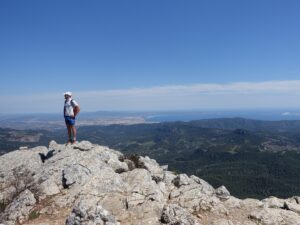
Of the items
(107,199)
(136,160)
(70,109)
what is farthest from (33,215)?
(136,160)

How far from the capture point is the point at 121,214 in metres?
21.2

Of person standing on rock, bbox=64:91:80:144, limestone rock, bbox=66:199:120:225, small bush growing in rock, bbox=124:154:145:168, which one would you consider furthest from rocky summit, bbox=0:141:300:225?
person standing on rock, bbox=64:91:80:144

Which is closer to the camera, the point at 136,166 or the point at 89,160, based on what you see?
the point at 89,160

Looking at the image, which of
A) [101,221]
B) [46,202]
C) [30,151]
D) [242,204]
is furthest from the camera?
[30,151]

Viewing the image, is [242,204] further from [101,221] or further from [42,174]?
[42,174]

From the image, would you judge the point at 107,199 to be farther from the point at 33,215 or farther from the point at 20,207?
the point at 20,207

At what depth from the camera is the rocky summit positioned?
2075 cm

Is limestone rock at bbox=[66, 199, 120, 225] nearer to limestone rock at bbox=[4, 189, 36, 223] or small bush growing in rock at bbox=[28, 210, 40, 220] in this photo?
small bush growing in rock at bbox=[28, 210, 40, 220]

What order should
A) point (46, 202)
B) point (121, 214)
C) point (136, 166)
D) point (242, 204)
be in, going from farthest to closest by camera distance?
1. point (136, 166)
2. point (242, 204)
3. point (46, 202)
4. point (121, 214)

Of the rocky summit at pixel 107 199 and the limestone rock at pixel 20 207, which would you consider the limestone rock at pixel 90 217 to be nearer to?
the rocky summit at pixel 107 199

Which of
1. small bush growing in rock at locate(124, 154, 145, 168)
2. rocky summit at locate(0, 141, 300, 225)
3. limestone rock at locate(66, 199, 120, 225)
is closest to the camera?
limestone rock at locate(66, 199, 120, 225)

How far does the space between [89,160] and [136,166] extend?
6.23 meters

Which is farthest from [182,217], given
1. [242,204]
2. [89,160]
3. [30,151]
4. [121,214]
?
[30,151]

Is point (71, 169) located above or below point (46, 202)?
above
